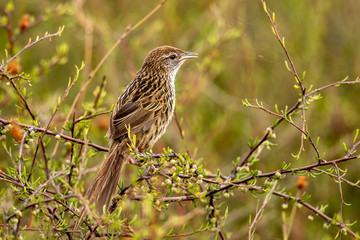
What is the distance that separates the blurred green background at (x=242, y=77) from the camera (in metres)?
6.46

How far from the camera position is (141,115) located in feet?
15.5

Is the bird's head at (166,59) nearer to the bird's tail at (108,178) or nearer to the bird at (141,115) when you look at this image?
the bird at (141,115)

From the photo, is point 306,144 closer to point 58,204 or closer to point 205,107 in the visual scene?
point 205,107

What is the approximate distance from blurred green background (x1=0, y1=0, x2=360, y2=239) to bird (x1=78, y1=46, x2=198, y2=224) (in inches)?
21.4

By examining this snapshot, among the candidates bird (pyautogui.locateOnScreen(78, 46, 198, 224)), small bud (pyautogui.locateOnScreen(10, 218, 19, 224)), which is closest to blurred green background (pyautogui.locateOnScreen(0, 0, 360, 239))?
bird (pyautogui.locateOnScreen(78, 46, 198, 224))

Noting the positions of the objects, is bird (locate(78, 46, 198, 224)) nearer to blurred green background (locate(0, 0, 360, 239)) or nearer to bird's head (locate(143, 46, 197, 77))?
bird's head (locate(143, 46, 197, 77))

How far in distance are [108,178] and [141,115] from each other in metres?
1.03

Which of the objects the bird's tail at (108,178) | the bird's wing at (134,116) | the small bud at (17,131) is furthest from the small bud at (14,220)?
the bird's wing at (134,116)

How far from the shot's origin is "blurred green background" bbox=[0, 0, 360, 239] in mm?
6461

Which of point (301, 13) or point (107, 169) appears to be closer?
point (107, 169)

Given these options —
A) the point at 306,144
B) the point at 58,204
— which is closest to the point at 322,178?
the point at 306,144

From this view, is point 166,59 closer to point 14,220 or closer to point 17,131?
point 17,131

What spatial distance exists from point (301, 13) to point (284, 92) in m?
1.17

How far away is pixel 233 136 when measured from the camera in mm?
7641
